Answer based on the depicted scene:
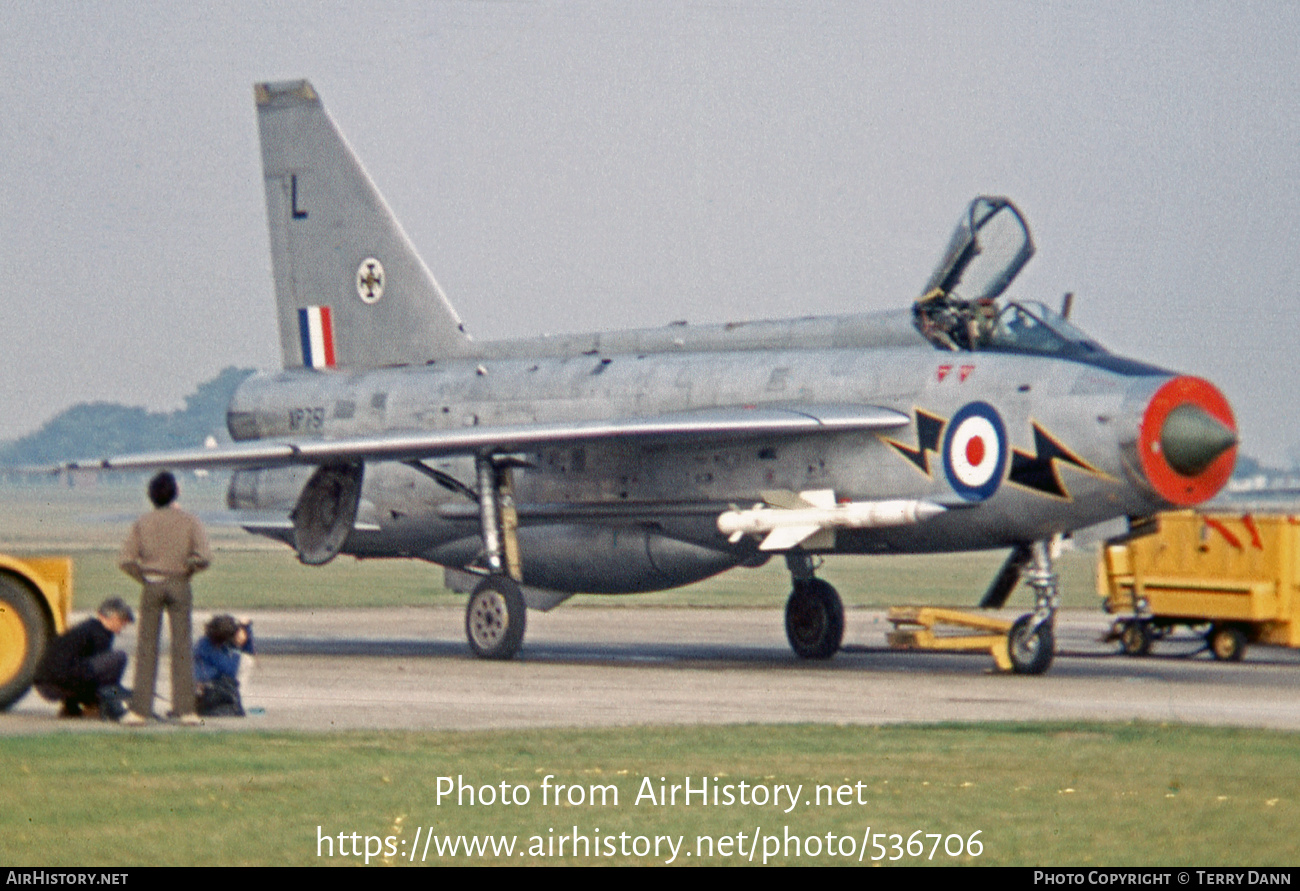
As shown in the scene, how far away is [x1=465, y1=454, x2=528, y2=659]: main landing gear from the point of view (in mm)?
17844

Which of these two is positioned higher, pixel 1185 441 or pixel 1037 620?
pixel 1185 441

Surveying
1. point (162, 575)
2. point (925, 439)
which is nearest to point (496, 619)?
point (925, 439)

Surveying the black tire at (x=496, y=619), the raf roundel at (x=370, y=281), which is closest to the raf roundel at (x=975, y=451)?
the black tire at (x=496, y=619)

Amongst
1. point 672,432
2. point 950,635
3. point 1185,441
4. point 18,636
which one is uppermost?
point 672,432

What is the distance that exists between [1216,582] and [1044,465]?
159 inches

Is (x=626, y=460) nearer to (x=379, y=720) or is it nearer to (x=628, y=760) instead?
(x=379, y=720)

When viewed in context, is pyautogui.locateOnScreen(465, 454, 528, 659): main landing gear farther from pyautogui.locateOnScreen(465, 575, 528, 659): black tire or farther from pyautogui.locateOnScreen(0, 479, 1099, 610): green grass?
pyautogui.locateOnScreen(0, 479, 1099, 610): green grass

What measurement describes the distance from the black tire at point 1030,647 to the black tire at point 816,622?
9.08 ft

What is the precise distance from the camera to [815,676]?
1616 centimetres

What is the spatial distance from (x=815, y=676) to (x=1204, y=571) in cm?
504

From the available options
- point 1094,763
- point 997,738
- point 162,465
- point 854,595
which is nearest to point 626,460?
point 162,465

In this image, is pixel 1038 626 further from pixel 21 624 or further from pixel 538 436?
pixel 21 624

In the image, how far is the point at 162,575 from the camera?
1078cm

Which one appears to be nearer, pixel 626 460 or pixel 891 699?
pixel 891 699
